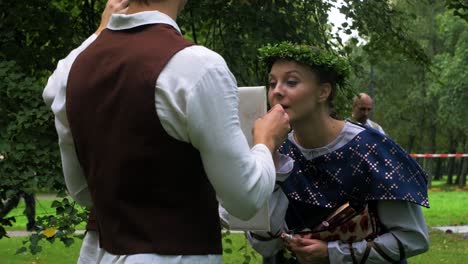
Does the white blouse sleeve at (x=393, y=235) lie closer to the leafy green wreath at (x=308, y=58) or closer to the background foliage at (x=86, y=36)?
the leafy green wreath at (x=308, y=58)

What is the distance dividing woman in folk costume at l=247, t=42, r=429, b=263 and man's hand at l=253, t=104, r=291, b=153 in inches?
18.3

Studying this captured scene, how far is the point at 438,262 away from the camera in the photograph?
10.3 meters

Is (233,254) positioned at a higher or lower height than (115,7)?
lower

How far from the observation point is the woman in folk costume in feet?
9.16

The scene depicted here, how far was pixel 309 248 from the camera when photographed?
109 inches

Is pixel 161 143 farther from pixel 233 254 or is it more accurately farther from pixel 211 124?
pixel 233 254

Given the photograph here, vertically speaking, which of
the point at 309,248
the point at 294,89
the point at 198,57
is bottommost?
the point at 309,248

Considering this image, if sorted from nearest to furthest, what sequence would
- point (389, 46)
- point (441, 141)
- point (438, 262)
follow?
1. point (389, 46)
2. point (438, 262)
3. point (441, 141)

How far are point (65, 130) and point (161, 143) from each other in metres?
0.40

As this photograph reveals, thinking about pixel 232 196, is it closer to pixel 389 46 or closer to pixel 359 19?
pixel 359 19

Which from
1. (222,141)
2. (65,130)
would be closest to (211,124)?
(222,141)

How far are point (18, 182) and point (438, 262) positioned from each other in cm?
689

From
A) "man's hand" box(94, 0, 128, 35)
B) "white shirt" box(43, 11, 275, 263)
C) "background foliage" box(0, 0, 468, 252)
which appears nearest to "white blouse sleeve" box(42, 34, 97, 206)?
"man's hand" box(94, 0, 128, 35)

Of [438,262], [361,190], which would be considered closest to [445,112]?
[438,262]
